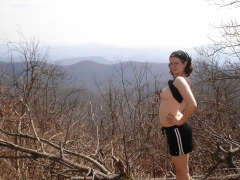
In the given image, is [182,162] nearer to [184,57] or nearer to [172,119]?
[172,119]

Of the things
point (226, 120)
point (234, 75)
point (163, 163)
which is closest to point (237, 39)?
point (234, 75)

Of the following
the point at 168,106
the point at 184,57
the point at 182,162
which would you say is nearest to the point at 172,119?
the point at 168,106

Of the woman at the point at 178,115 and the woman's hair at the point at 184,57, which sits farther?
the woman's hair at the point at 184,57

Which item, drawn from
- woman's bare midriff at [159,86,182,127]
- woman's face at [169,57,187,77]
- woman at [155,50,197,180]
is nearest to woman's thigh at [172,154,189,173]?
woman at [155,50,197,180]

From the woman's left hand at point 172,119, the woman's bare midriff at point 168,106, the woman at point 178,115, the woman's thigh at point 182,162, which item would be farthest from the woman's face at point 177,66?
the woman's thigh at point 182,162

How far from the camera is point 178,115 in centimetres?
252

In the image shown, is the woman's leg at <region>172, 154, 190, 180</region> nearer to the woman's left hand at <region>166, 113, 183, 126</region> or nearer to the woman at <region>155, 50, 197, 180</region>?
the woman at <region>155, 50, 197, 180</region>

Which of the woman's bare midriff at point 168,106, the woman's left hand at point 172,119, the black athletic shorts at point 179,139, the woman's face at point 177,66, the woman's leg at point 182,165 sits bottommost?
the woman's leg at point 182,165

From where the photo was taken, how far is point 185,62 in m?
2.50

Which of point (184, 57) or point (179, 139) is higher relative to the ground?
point (184, 57)

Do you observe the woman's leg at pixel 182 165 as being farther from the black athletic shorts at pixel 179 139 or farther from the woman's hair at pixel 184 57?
the woman's hair at pixel 184 57

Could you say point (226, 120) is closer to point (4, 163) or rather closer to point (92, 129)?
point (92, 129)

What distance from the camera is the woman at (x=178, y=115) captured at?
93.2 inches

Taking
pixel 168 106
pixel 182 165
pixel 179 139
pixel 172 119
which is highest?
pixel 168 106
